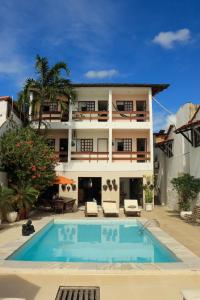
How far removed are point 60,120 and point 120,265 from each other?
20217 millimetres

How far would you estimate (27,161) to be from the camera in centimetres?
1884

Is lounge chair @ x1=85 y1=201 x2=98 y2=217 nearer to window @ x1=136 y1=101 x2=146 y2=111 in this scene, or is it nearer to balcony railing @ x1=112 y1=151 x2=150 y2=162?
balcony railing @ x1=112 y1=151 x2=150 y2=162

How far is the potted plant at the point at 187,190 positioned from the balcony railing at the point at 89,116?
9435mm

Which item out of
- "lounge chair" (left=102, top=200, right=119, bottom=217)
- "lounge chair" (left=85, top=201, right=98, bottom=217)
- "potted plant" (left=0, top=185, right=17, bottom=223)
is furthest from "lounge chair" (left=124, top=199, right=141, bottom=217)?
"potted plant" (left=0, top=185, right=17, bottom=223)

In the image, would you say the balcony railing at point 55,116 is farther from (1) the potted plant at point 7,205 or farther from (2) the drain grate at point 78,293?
(2) the drain grate at point 78,293

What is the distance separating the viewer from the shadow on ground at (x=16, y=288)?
6.75 metres

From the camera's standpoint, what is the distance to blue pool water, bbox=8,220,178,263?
11406mm

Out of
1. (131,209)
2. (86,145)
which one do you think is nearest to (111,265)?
(131,209)

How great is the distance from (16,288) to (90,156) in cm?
2007

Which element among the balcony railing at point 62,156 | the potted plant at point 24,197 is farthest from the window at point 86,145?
the potted plant at point 24,197

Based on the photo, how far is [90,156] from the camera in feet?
89.0

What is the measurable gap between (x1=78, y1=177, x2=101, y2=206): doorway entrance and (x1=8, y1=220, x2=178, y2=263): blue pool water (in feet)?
34.6

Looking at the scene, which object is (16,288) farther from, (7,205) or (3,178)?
(3,178)

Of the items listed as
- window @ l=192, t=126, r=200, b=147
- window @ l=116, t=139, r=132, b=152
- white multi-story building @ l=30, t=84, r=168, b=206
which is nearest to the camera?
window @ l=192, t=126, r=200, b=147
